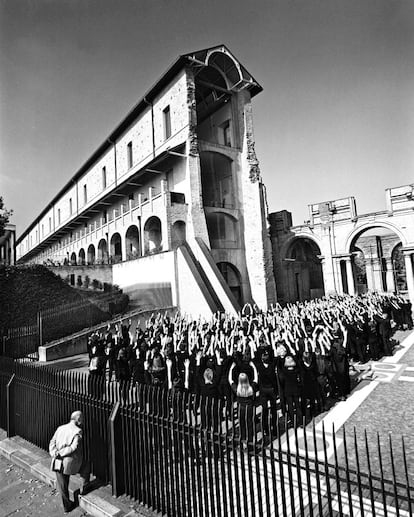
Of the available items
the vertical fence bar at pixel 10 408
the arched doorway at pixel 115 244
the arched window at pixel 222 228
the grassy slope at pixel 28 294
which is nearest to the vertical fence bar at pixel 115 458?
the vertical fence bar at pixel 10 408

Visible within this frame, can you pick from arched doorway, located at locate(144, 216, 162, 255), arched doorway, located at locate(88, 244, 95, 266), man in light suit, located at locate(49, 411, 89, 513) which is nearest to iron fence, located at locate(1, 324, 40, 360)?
arched doorway, located at locate(144, 216, 162, 255)

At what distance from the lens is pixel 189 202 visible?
24094mm

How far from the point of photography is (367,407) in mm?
7242

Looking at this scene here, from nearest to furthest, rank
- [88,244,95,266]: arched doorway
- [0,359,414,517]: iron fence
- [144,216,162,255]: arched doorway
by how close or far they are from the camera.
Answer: [0,359,414,517]: iron fence
[144,216,162,255]: arched doorway
[88,244,95,266]: arched doorway

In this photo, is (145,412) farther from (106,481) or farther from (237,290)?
(237,290)

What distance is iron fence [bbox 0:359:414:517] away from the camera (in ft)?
11.5

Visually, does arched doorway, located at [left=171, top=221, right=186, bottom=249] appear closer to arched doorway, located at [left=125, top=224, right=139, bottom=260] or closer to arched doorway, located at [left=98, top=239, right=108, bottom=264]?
arched doorway, located at [left=125, top=224, right=139, bottom=260]

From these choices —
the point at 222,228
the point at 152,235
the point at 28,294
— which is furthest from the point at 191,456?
the point at 222,228

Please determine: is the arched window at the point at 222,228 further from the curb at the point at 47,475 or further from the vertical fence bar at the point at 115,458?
the vertical fence bar at the point at 115,458

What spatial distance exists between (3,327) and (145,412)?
15.9 metres

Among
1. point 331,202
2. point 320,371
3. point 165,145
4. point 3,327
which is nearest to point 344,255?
point 331,202

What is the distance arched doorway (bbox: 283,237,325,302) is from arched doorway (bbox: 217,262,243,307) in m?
6.10

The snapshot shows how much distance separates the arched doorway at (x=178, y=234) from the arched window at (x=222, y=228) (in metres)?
3.80

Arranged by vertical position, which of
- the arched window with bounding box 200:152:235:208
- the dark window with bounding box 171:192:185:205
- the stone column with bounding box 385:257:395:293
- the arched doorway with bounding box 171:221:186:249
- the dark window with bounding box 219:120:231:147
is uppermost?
the dark window with bounding box 219:120:231:147
